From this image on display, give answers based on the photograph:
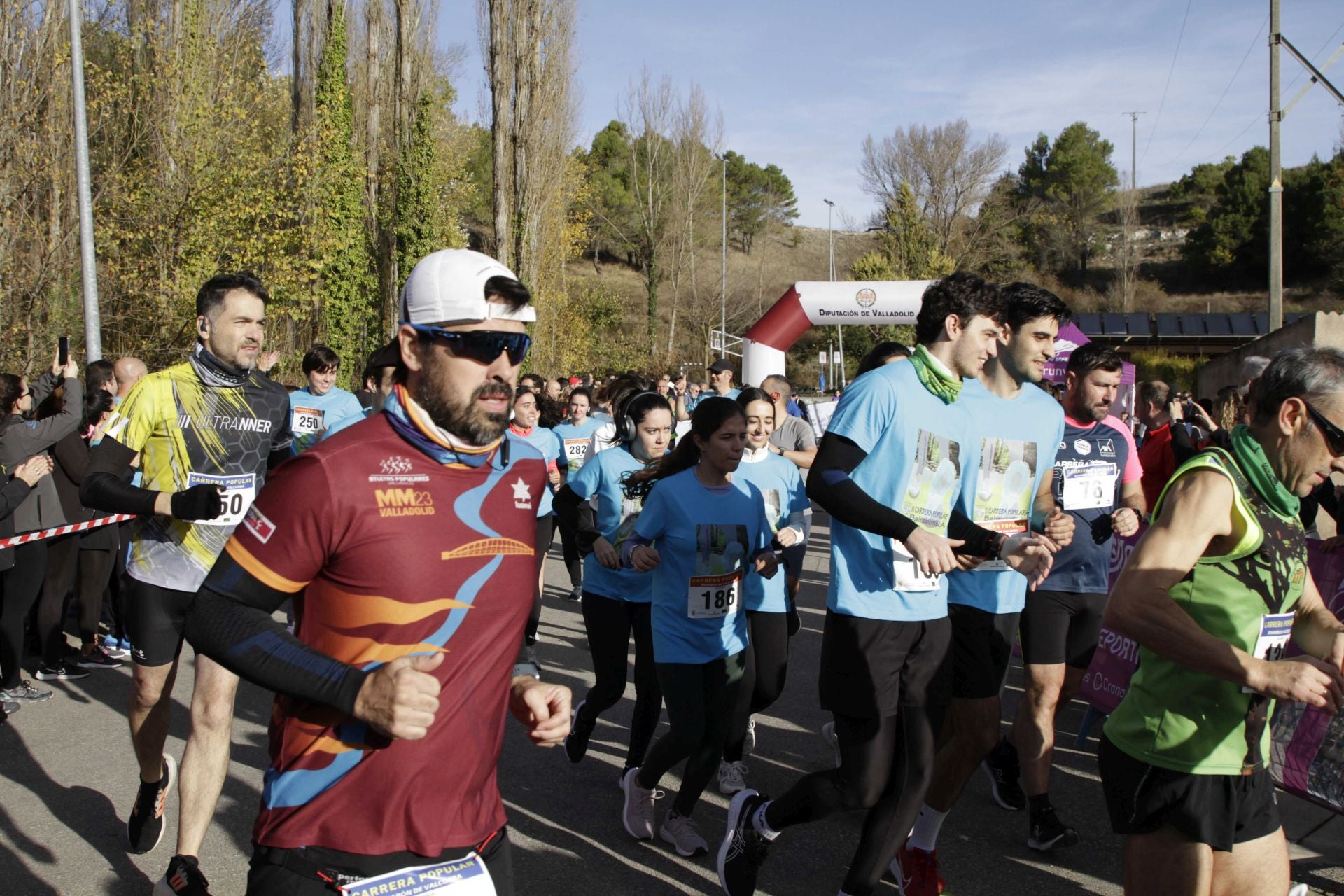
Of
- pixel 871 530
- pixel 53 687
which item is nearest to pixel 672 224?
pixel 53 687

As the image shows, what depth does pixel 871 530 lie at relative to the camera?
11.0 ft

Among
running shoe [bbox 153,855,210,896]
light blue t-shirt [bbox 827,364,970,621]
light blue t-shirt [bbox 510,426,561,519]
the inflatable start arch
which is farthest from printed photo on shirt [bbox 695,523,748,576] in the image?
the inflatable start arch

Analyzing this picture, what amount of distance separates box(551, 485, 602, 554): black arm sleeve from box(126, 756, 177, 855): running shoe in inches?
81.9

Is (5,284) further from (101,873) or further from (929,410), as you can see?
(929,410)

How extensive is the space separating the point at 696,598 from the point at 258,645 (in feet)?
9.09

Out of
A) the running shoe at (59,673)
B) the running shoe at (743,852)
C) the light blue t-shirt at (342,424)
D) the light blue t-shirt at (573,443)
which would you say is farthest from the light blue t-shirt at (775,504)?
the running shoe at (59,673)

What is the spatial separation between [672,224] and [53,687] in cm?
4643

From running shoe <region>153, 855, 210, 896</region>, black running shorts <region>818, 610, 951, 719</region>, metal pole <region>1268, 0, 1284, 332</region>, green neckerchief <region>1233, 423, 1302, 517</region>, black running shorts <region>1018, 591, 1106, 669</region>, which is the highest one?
metal pole <region>1268, 0, 1284, 332</region>

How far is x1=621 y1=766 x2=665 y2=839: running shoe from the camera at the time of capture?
470 cm

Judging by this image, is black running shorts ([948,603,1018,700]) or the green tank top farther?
black running shorts ([948,603,1018,700])

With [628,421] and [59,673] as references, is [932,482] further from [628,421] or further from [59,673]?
[59,673]

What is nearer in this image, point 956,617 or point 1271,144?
point 956,617

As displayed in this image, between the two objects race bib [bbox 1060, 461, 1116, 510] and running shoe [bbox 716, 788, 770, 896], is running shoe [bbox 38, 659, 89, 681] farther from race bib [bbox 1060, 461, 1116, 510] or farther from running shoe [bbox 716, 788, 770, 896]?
race bib [bbox 1060, 461, 1116, 510]

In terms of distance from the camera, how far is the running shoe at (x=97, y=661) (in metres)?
7.89
